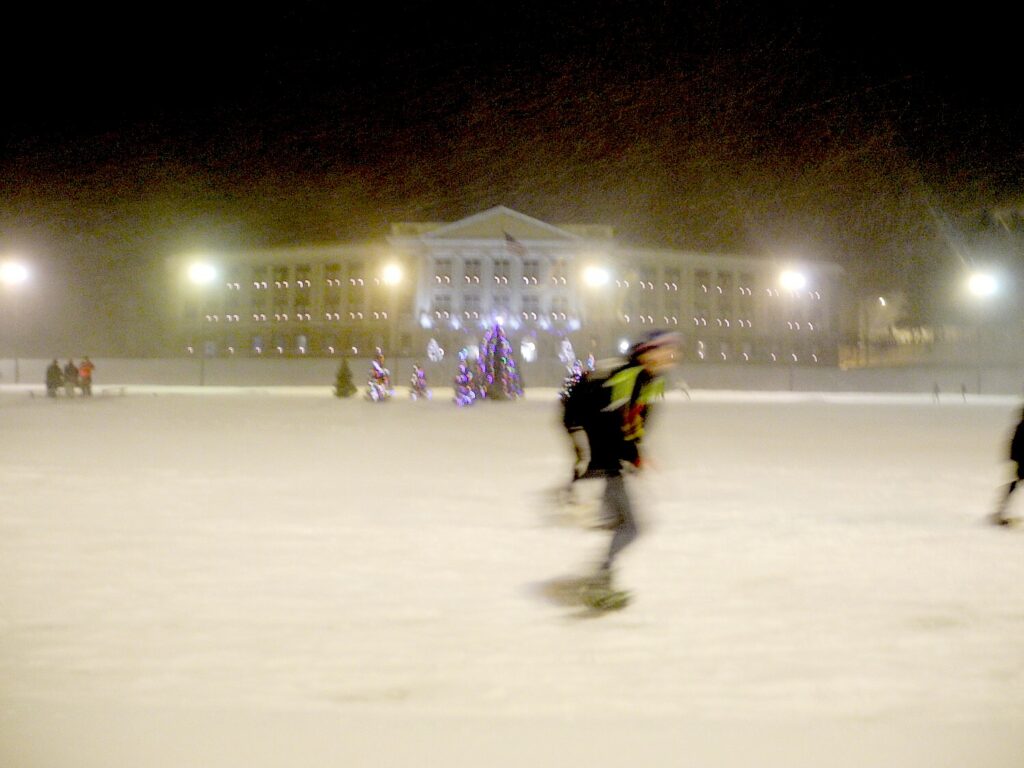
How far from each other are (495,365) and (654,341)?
27.2m

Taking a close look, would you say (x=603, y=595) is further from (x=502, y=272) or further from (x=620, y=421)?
(x=502, y=272)

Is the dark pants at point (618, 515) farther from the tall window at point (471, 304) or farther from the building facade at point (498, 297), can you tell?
the tall window at point (471, 304)

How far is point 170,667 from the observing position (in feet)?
14.1

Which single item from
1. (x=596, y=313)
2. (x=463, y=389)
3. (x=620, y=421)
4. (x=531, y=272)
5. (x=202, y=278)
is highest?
(x=531, y=272)

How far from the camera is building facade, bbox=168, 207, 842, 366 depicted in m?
67.8

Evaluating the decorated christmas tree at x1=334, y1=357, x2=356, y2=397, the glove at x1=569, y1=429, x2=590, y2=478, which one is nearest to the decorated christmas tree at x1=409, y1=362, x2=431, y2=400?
the decorated christmas tree at x1=334, y1=357, x2=356, y2=397

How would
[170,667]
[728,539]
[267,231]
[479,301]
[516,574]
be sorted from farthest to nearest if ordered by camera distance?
[267,231], [479,301], [728,539], [516,574], [170,667]

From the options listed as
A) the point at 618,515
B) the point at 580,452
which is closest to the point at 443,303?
the point at 580,452

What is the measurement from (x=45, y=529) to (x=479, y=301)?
62.6 meters

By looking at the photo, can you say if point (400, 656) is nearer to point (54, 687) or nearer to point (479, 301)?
point (54, 687)

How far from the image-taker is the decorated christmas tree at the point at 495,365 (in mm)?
32156

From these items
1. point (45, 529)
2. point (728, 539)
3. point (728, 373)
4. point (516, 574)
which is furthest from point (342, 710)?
point (728, 373)

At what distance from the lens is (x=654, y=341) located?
526 cm

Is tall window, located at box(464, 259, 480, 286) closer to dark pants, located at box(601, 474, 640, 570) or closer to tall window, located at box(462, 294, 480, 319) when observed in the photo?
tall window, located at box(462, 294, 480, 319)
